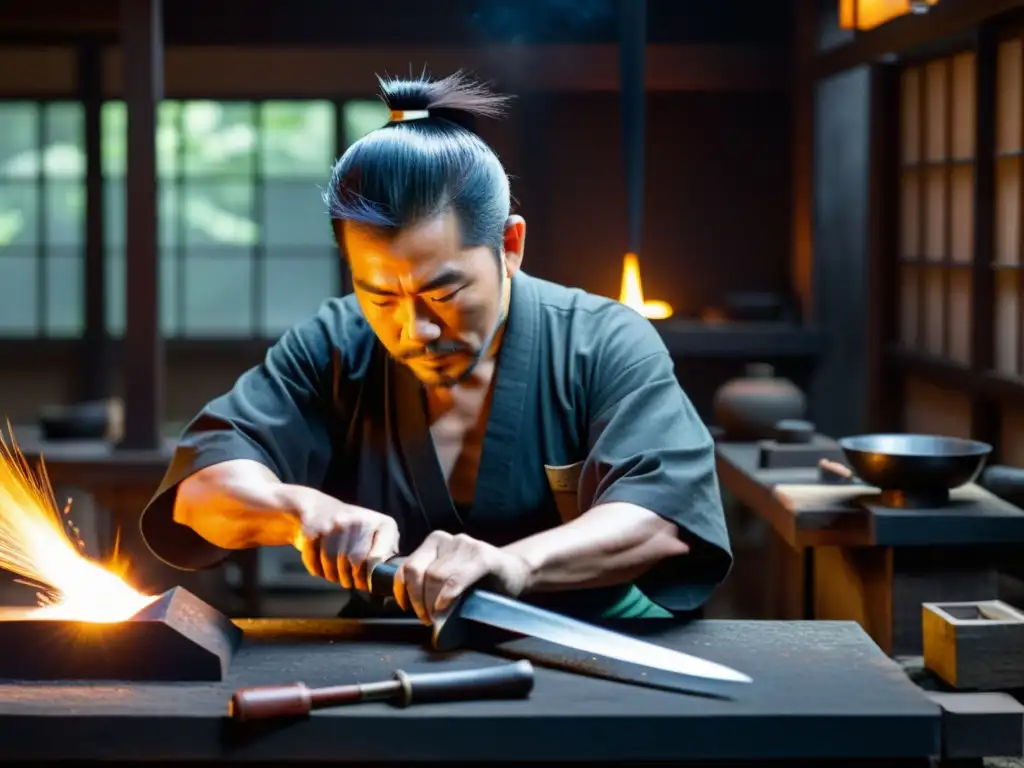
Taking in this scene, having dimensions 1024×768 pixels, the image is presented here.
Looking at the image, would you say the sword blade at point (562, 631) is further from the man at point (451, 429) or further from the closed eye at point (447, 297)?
the closed eye at point (447, 297)

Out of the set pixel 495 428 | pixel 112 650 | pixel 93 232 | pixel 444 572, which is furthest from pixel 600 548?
pixel 93 232

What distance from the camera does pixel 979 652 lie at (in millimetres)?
3225

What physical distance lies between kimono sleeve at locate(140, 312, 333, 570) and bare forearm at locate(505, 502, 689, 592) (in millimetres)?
702

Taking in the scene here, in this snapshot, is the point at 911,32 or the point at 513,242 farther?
the point at 911,32

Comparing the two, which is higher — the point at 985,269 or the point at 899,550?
the point at 985,269

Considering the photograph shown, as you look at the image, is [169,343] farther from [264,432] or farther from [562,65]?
[264,432]

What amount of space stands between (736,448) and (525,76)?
359 cm

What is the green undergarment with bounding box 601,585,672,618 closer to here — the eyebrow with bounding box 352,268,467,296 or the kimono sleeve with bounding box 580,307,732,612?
the kimono sleeve with bounding box 580,307,732,612

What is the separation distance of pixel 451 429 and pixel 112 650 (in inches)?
41.8

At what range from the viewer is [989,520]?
4.44 meters

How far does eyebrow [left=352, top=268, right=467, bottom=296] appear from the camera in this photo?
2.89 meters

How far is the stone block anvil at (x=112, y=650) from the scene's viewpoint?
100 inches

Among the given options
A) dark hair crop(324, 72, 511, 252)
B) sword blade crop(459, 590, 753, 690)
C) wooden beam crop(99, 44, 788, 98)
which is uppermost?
wooden beam crop(99, 44, 788, 98)

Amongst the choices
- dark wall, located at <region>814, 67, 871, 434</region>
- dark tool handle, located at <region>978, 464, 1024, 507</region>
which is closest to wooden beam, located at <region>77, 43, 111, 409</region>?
dark wall, located at <region>814, 67, 871, 434</region>
